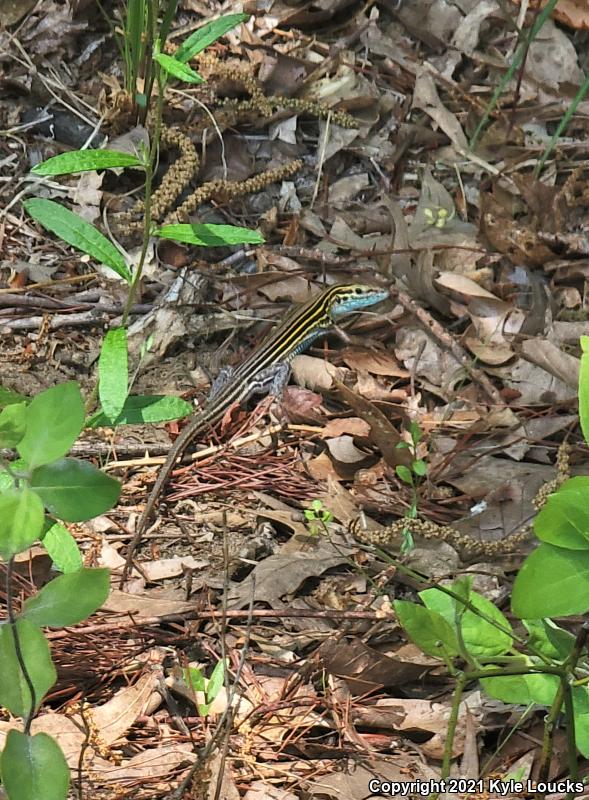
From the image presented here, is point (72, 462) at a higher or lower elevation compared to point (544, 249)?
higher

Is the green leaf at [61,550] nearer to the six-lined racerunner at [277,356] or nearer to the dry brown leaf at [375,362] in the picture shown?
the six-lined racerunner at [277,356]

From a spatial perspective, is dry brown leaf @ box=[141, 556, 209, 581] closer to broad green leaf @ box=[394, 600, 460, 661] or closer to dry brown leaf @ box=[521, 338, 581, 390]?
broad green leaf @ box=[394, 600, 460, 661]

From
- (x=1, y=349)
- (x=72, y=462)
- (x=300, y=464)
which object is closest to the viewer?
(x=72, y=462)

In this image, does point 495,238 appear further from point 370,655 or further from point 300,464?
point 370,655

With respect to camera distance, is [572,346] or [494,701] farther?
[572,346]

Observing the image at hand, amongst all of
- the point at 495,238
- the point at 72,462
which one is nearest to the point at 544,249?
the point at 495,238

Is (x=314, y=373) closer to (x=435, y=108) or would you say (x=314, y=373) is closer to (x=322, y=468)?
(x=322, y=468)
